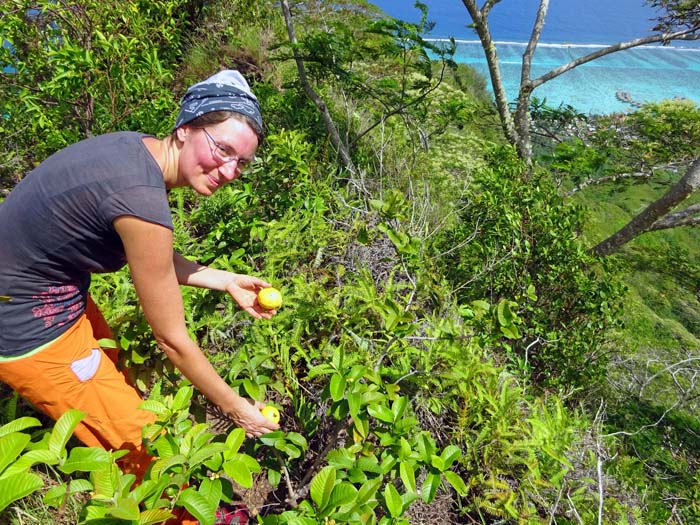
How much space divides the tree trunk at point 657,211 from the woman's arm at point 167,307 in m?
4.68

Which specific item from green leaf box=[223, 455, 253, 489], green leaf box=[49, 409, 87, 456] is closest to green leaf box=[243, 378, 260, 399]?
green leaf box=[223, 455, 253, 489]

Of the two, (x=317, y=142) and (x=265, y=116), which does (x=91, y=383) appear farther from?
(x=265, y=116)

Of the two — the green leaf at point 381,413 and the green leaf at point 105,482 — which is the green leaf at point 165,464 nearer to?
the green leaf at point 105,482

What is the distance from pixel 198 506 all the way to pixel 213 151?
3.11ft

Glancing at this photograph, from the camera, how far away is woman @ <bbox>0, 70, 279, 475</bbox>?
3.81 feet

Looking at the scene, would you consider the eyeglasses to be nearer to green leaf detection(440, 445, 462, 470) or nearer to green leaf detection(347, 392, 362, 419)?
green leaf detection(347, 392, 362, 419)

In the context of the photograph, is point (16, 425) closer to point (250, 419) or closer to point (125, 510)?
point (125, 510)

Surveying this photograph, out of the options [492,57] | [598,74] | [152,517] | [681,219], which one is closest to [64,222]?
[152,517]

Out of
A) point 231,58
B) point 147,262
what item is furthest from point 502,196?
point 231,58

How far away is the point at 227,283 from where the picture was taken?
5.85 ft

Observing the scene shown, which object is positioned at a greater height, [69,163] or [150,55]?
[150,55]

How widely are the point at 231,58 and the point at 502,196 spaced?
4.53 m

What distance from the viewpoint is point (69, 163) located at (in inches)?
47.7

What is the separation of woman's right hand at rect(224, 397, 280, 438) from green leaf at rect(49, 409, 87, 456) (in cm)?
51
